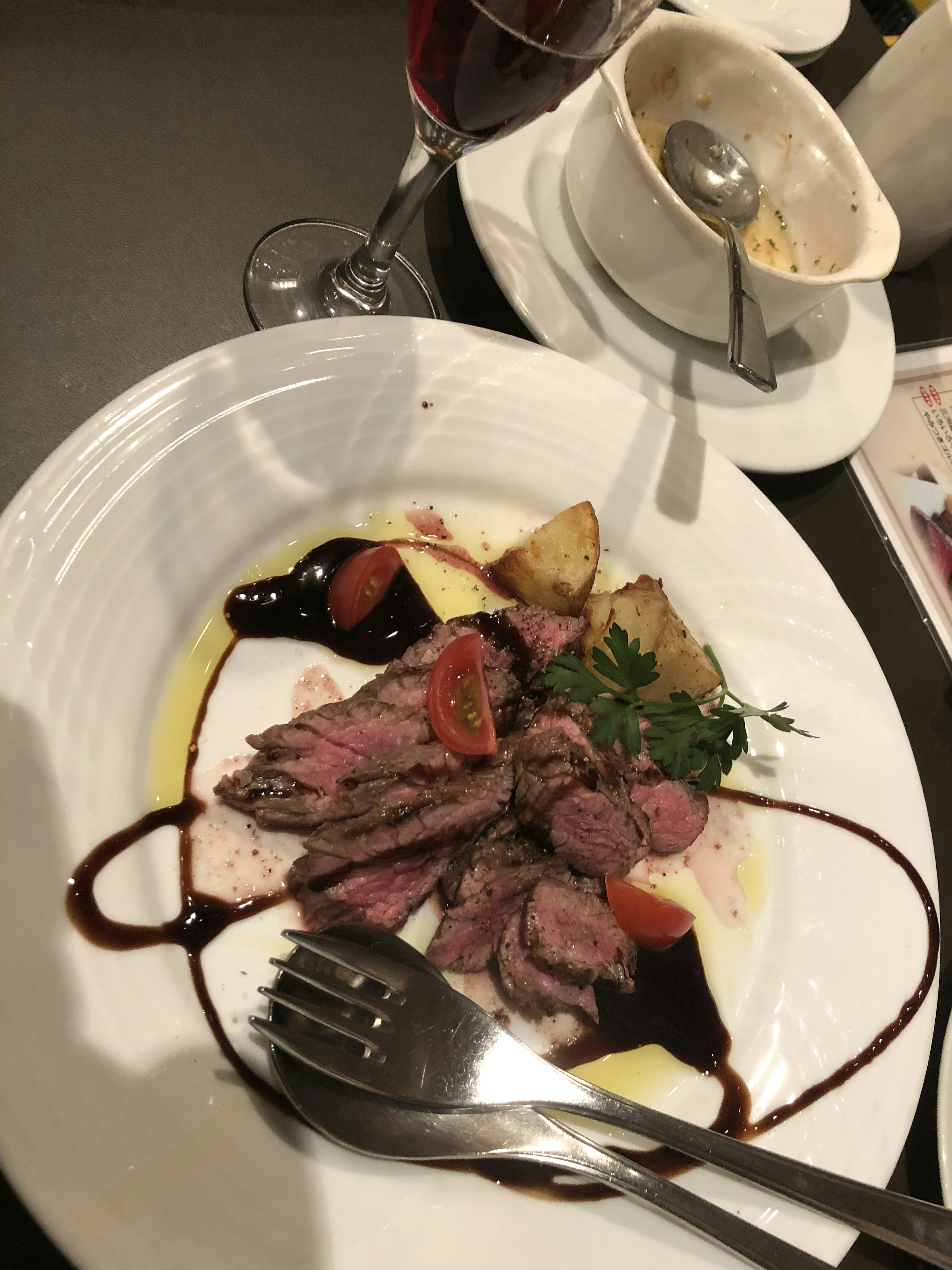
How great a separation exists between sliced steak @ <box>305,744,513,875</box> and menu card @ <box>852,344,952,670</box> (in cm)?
189

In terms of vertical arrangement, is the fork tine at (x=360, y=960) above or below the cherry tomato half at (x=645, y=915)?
below

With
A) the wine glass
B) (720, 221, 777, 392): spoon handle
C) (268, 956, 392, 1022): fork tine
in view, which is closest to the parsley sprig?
(720, 221, 777, 392): spoon handle

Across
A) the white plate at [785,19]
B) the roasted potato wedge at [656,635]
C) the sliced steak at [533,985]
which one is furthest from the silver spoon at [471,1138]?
the white plate at [785,19]

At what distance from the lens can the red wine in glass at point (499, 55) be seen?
1239mm

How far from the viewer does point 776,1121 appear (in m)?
1.72

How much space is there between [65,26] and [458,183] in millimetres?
1261

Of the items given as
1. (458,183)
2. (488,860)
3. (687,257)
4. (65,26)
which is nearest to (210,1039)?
(488,860)

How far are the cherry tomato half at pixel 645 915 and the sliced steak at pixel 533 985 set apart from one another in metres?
0.20

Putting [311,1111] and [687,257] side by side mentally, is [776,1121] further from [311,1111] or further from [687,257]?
[687,257]

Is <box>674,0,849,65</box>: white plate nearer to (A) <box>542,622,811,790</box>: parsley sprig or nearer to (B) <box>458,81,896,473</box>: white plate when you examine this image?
(B) <box>458,81,896,473</box>: white plate

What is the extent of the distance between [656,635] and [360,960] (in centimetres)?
106

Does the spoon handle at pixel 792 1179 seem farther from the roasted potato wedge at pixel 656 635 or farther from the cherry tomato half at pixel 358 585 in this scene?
the cherry tomato half at pixel 358 585

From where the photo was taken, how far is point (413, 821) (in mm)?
1695

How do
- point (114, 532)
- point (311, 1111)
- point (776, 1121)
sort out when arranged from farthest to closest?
1. point (776, 1121)
2. point (114, 532)
3. point (311, 1111)
